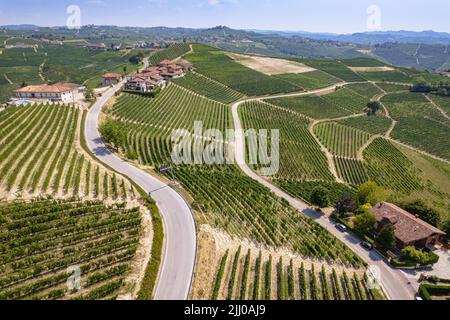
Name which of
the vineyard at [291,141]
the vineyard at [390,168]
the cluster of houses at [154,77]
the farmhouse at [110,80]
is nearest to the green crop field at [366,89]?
the vineyard at [291,141]

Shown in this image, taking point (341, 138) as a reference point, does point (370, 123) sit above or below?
above

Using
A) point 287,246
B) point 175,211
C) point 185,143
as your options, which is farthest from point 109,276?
point 185,143

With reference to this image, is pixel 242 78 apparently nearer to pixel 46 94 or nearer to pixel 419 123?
pixel 419 123

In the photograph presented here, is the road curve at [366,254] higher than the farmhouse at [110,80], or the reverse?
the farmhouse at [110,80]

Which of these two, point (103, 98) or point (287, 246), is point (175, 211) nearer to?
point (287, 246)

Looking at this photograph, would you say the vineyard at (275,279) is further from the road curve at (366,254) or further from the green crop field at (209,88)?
the green crop field at (209,88)

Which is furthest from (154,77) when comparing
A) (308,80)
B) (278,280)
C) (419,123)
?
(419,123)
